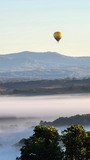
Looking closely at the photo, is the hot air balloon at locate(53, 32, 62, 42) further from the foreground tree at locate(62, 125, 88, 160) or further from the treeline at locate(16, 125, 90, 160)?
the foreground tree at locate(62, 125, 88, 160)

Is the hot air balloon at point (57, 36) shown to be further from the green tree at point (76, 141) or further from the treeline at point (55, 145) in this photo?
the green tree at point (76, 141)

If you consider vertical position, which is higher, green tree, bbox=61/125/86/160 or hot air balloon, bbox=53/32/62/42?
hot air balloon, bbox=53/32/62/42

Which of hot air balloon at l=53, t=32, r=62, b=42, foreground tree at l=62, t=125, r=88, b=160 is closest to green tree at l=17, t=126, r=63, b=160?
foreground tree at l=62, t=125, r=88, b=160

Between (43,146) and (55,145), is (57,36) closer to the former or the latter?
(55,145)

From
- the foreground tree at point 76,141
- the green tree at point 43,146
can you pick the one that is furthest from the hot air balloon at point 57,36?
the foreground tree at point 76,141

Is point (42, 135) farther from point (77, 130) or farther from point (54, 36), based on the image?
point (54, 36)

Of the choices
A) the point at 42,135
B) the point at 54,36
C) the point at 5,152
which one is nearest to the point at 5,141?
the point at 5,152

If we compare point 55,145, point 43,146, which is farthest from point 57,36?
point 43,146
